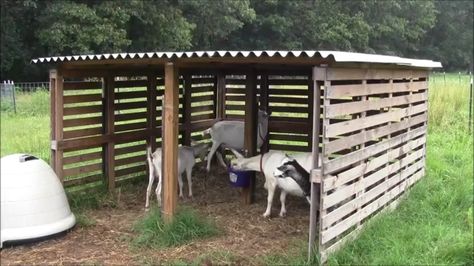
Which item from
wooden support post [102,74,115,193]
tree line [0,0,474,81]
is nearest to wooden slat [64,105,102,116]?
wooden support post [102,74,115,193]

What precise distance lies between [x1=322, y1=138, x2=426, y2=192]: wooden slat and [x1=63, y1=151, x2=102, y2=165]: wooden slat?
3.57 metres

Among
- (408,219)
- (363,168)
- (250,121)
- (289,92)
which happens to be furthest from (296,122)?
(363,168)

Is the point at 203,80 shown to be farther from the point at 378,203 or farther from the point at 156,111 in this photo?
the point at 378,203

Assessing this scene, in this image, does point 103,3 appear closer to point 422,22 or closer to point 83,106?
point 83,106

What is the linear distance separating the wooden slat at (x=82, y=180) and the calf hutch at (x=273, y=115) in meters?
0.02

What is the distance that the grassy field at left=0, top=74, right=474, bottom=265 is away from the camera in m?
3.57

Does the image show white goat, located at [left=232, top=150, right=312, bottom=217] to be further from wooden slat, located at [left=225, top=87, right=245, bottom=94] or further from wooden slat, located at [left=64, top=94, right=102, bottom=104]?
wooden slat, located at [left=225, top=87, right=245, bottom=94]

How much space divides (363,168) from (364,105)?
0.62 m

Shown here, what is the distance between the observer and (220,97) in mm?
9695

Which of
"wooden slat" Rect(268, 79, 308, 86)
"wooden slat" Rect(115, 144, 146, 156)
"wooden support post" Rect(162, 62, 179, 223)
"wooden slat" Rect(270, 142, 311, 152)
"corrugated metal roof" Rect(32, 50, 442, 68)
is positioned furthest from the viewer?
"wooden slat" Rect(268, 79, 308, 86)

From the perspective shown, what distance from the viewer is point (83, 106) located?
22.6ft

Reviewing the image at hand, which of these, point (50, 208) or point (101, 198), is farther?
point (101, 198)

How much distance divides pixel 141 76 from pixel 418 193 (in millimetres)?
4083

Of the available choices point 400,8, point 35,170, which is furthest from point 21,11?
point 400,8
